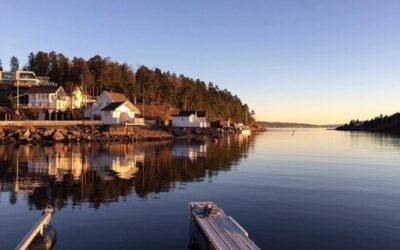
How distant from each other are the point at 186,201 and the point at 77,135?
2593 inches

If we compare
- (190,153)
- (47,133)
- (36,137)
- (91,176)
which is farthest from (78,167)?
(47,133)

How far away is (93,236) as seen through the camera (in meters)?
17.8

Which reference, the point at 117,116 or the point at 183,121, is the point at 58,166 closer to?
the point at 117,116

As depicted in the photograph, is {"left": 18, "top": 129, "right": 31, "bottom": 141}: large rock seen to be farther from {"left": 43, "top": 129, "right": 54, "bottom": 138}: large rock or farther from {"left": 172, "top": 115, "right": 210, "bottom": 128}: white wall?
{"left": 172, "top": 115, "right": 210, "bottom": 128}: white wall

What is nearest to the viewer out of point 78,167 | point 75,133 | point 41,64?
point 78,167

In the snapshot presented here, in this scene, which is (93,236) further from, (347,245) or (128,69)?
(128,69)

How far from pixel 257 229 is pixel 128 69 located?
164 meters

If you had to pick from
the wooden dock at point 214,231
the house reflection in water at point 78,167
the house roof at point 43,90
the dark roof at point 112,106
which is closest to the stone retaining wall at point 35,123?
the dark roof at point 112,106

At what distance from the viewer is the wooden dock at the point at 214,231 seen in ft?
44.3

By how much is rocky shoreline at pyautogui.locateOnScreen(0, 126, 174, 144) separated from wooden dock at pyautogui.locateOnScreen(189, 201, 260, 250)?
224ft

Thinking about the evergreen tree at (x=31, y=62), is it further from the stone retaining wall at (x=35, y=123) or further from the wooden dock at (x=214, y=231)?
the wooden dock at (x=214, y=231)

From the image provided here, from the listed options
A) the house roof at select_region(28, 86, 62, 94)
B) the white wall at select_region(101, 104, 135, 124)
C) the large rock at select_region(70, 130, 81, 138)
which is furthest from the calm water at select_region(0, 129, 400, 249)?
the house roof at select_region(28, 86, 62, 94)

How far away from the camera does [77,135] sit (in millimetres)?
85375

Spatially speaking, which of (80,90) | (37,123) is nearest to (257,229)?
(37,123)
